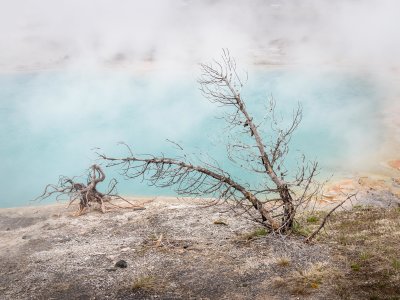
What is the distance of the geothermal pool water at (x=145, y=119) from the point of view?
34.4 ft

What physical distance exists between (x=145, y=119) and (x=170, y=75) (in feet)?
11.4

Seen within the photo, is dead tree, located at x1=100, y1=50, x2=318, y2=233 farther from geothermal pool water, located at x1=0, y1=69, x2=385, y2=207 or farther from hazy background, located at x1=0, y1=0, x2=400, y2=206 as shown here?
hazy background, located at x1=0, y1=0, x2=400, y2=206

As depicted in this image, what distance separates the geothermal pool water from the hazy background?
1.2 inches

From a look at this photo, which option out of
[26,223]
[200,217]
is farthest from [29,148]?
[200,217]

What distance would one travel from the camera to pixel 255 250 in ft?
19.9

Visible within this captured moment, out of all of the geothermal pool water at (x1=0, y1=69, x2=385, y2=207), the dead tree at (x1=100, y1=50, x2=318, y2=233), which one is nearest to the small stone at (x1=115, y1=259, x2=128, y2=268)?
the dead tree at (x1=100, y1=50, x2=318, y2=233)

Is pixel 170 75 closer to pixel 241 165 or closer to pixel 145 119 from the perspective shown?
pixel 145 119

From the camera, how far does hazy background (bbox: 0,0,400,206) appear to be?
11.2 meters

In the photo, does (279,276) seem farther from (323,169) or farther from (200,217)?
(323,169)

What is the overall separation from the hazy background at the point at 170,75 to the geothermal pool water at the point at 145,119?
30 millimetres

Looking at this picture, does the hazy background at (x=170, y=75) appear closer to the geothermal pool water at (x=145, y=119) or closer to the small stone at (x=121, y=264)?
the geothermal pool water at (x=145, y=119)

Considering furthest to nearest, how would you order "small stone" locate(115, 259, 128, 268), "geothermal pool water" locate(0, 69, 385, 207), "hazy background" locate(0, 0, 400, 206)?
"hazy background" locate(0, 0, 400, 206), "geothermal pool water" locate(0, 69, 385, 207), "small stone" locate(115, 259, 128, 268)

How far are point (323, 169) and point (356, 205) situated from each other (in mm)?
1850

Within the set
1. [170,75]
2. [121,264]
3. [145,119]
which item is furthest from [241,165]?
[170,75]
